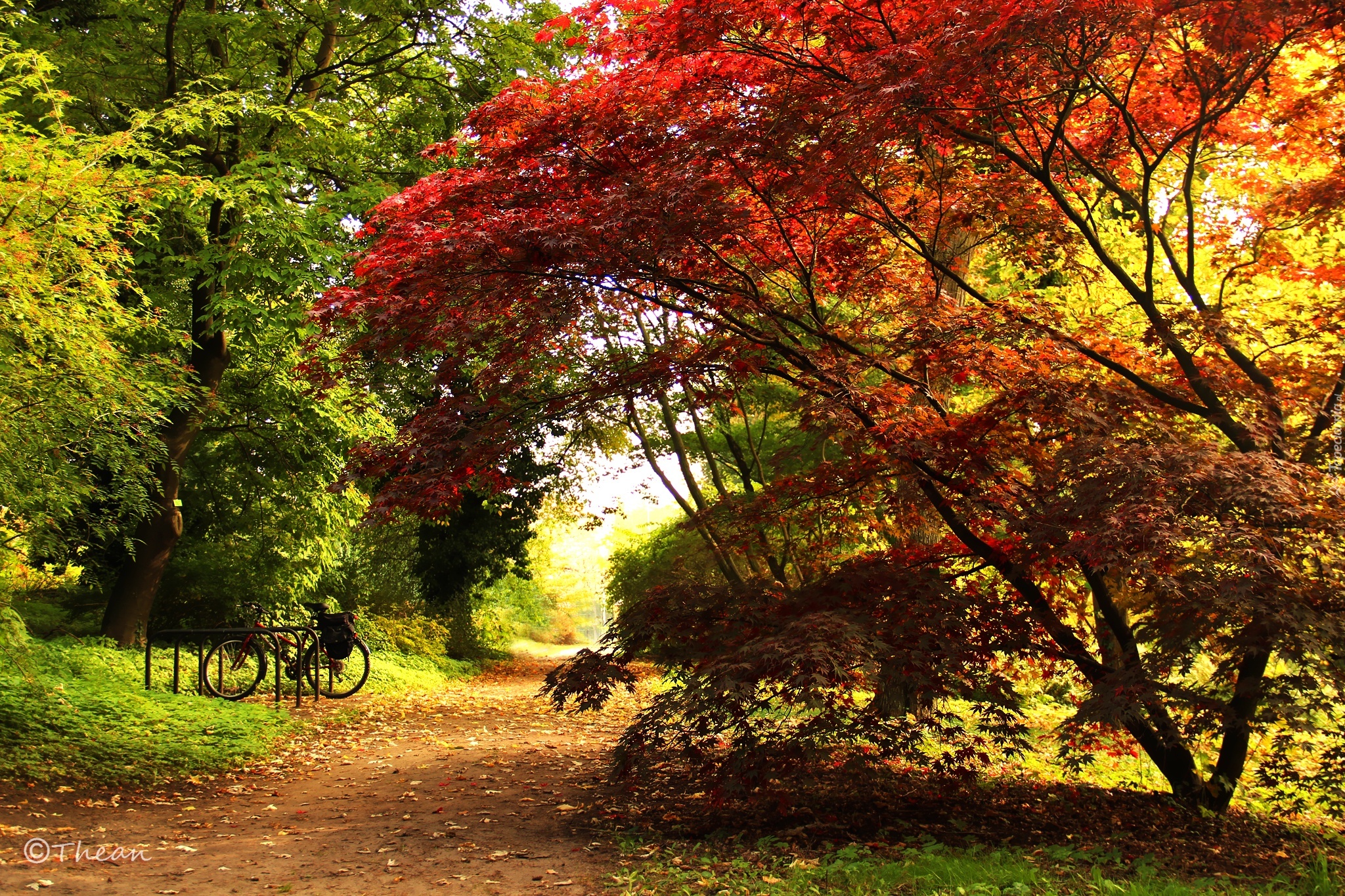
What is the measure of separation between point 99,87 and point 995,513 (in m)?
9.89

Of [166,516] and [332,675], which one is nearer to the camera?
[166,516]

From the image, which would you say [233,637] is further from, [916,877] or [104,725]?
[916,877]

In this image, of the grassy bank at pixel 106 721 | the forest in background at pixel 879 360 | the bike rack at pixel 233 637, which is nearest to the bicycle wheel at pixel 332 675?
the bike rack at pixel 233 637

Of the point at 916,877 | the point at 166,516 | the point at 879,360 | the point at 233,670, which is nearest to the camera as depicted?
the point at 916,877

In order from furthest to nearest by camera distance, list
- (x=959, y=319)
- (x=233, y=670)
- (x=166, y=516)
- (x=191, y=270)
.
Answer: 1. (x=166, y=516)
2. (x=233, y=670)
3. (x=191, y=270)
4. (x=959, y=319)

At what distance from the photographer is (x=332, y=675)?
10984 mm

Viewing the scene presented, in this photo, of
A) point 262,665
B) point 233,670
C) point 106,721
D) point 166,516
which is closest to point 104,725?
point 106,721

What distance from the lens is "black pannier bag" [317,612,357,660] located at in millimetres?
10570

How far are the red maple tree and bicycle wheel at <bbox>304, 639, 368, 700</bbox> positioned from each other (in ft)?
18.5

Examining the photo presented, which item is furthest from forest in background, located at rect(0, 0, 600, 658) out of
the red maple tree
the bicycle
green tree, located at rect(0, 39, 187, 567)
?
the red maple tree

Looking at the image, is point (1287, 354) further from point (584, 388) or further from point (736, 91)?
point (584, 388)

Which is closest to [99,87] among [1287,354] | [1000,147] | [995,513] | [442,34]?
[442,34]

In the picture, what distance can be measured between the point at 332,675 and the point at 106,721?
12.4 feet

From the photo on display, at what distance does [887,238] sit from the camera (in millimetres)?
6598
